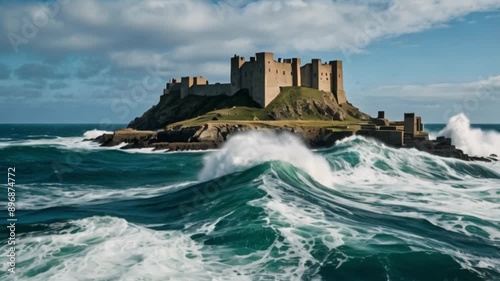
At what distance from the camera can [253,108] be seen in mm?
79312

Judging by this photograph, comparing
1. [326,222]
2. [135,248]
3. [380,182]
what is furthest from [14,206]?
[380,182]

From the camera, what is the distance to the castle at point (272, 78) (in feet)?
266

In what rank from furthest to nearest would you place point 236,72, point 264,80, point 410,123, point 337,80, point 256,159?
point 337,80 → point 236,72 → point 264,80 → point 410,123 → point 256,159

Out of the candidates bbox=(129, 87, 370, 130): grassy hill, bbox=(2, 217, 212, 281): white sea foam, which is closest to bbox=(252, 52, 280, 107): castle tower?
bbox=(129, 87, 370, 130): grassy hill

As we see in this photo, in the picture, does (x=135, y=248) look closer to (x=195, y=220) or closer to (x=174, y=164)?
(x=195, y=220)

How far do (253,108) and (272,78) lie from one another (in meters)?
6.52

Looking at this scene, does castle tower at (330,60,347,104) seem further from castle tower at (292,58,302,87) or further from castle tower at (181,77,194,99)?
castle tower at (181,77,194,99)

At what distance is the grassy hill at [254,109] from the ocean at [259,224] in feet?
146

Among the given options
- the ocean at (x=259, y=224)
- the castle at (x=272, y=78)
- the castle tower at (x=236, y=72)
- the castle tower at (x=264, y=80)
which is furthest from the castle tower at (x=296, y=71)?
the ocean at (x=259, y=224)

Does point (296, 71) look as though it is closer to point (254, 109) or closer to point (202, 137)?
point (254, 109)

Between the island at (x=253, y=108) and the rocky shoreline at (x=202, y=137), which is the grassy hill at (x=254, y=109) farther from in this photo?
the rocky shoreline at (x=202, y=137)

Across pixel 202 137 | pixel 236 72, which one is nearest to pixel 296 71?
pixel 236 72

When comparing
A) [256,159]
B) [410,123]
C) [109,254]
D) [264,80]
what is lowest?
[109,254]

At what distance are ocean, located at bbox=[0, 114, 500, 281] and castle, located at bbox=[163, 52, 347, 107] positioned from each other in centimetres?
5252
